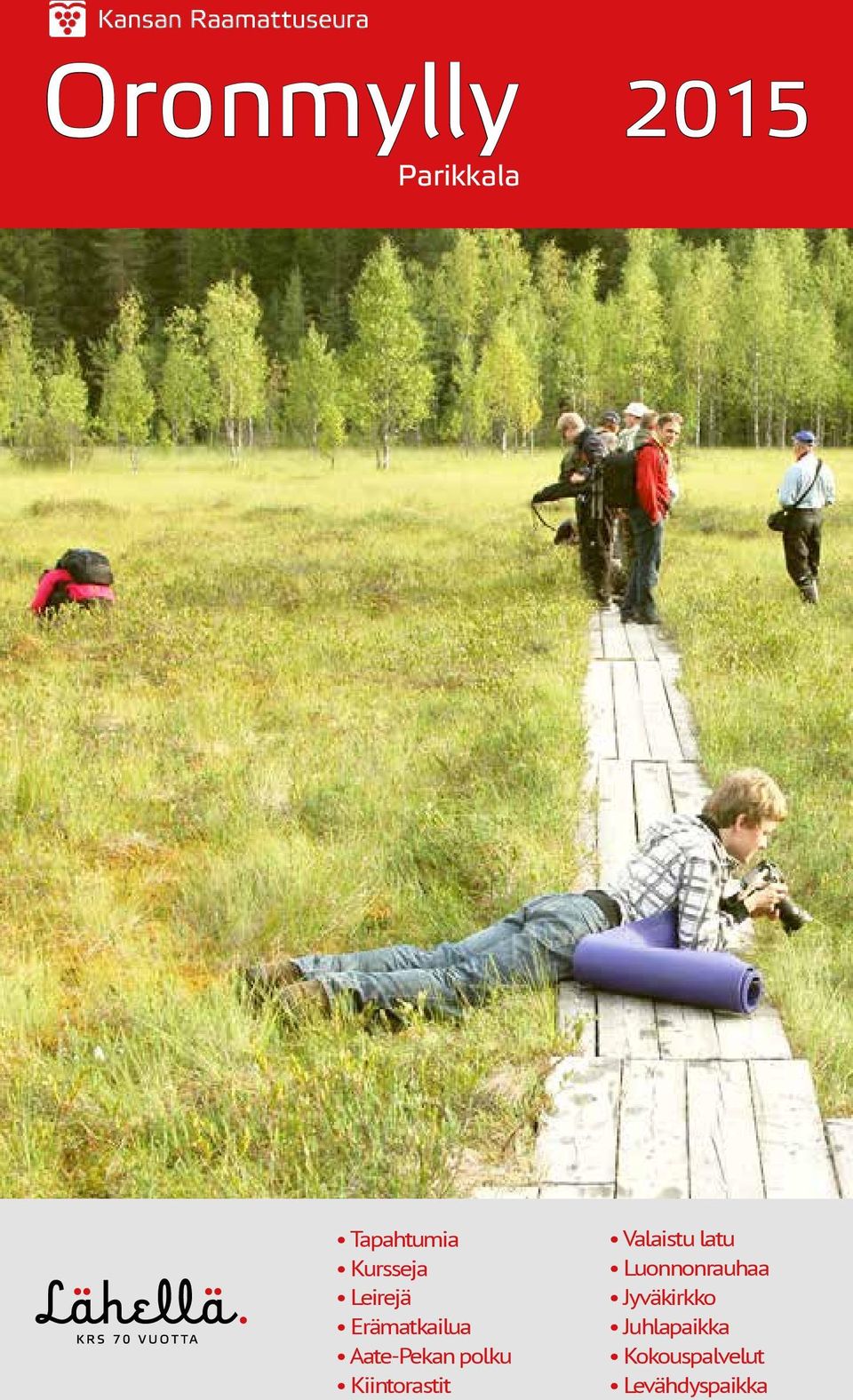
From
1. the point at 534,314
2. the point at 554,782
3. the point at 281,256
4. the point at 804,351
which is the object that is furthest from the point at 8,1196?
the point at 281,256

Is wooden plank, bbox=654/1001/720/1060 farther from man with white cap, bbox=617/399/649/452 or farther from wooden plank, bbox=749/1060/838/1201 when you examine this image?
man with white cap, bbox=617/399/649/452

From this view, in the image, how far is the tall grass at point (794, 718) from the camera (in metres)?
5.49

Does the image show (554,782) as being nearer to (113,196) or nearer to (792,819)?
(792,819)

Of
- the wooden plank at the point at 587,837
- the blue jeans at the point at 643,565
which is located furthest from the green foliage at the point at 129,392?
the wooden plank at the point at 587,837

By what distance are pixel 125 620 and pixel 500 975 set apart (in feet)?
31.2

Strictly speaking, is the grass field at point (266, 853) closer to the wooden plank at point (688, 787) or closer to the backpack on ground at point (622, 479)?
the wooden plank at point (688, 787)

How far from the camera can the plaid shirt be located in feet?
18.5

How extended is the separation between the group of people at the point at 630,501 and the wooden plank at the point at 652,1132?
9.31 metres

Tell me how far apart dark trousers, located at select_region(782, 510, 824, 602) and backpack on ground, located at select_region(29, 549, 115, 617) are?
664cm

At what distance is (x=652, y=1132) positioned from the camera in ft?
14.3

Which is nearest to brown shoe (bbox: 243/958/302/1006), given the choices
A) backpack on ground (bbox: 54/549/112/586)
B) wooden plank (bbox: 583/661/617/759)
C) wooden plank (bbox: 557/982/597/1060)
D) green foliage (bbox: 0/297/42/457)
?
wooden plank (bbox: 557/982/597/1060)

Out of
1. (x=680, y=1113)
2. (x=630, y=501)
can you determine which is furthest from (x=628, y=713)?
(x=680, y=1113)

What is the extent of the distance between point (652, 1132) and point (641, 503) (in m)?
10.0

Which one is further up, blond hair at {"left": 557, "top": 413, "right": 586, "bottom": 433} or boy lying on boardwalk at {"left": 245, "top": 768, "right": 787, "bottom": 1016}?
blond hair at {"left": 557, "top": 413, "right": 586, "bottom": 433}
